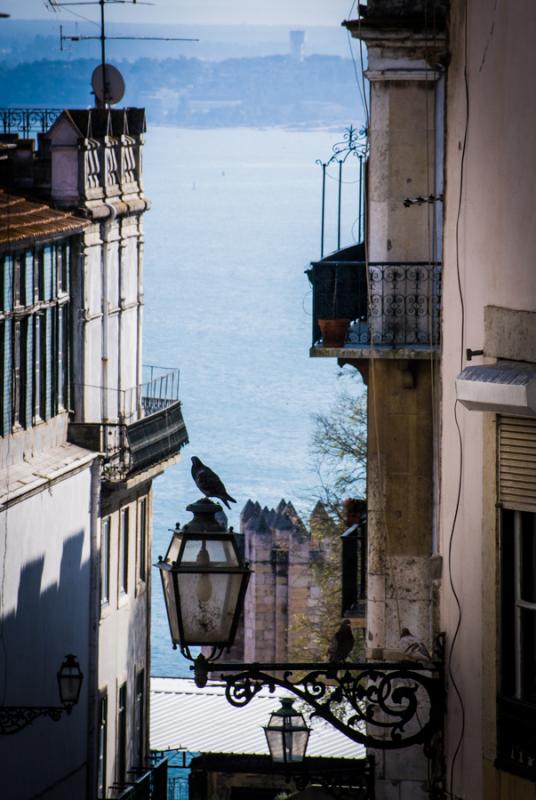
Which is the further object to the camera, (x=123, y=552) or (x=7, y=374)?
(x=123, y=552)

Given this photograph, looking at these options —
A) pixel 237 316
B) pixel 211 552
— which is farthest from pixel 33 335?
pixel 237 316

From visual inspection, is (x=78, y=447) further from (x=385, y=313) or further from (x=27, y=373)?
(x=385, y=313)

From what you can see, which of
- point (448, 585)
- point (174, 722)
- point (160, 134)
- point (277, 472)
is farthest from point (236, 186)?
point (448, 585)

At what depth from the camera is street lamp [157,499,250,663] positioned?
860cm

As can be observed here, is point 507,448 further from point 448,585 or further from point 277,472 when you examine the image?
point 277,472

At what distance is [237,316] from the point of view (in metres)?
124

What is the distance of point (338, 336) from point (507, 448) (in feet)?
29.2

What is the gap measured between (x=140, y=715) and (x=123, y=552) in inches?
120

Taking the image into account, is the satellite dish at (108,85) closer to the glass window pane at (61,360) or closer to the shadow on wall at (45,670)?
the glass window pane at (61,360)

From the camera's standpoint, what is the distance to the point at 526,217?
25.3 ft

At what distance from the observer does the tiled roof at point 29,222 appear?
24188 mm

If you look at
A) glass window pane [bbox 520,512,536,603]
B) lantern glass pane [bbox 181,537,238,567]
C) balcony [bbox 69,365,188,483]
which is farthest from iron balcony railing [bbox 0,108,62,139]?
glass window pane [bbox 520,512,536,603]

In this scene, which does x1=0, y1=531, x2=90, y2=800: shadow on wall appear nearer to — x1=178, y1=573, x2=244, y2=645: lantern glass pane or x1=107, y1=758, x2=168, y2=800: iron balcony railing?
x1=107, y1=758, x2=168, y2=800: iron balcony railing

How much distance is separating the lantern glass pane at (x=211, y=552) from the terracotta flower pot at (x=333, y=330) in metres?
7.97
